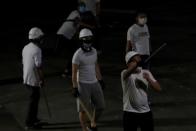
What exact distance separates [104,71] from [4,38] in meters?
6.36

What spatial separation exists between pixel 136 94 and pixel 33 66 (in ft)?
9.30

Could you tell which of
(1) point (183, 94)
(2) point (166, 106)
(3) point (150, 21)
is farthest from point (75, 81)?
(3) point (150, 21)

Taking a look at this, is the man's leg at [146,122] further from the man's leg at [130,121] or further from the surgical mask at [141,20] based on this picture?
the surgical mask at [141,20]

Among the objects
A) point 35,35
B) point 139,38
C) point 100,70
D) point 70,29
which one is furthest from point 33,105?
point 100,70

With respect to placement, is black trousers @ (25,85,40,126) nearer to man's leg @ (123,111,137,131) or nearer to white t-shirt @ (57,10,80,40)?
man's leg @ (123,111,137,131)

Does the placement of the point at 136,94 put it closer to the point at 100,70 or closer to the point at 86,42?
the point at 86,42

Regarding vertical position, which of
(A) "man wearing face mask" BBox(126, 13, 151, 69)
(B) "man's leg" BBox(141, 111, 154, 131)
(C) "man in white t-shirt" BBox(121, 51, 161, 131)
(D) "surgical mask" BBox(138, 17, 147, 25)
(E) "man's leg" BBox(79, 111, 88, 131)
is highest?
(D) "surgical mask" BBox(138, 17, 147, 25)

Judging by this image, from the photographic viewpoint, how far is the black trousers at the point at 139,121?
28.3 ft

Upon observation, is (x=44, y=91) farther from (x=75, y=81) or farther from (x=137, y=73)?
(x=137, y=73)

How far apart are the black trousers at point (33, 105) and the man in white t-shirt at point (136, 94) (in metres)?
2.71

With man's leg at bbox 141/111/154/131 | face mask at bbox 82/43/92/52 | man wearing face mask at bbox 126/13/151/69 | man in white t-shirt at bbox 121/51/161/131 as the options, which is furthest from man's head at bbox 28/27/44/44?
man's leg at bbox 141/111/154/131

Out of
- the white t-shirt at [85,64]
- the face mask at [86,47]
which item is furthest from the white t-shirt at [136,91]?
the face mask at [86,47]

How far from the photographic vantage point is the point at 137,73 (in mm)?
8586

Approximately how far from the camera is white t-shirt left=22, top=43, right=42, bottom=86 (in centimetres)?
1065
